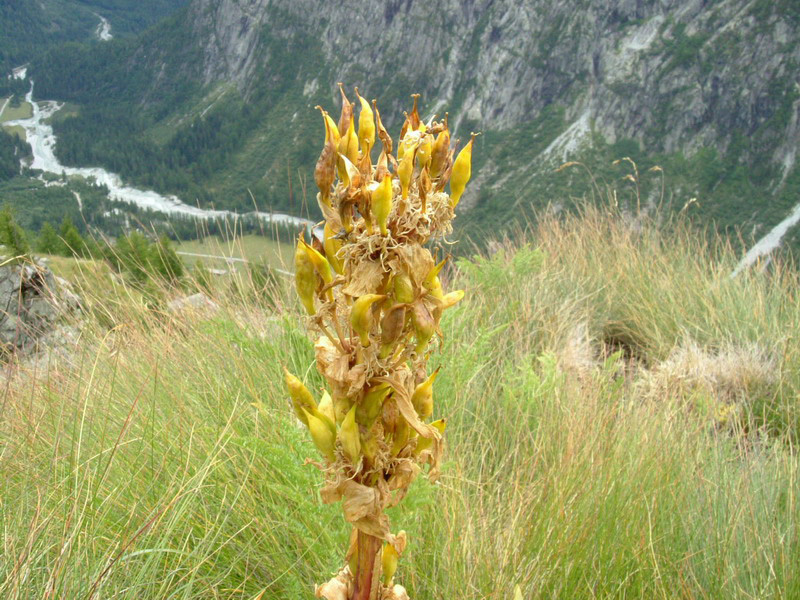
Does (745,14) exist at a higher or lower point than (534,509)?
higher

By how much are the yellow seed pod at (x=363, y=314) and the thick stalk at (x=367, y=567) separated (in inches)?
13.1

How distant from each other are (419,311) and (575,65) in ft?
392

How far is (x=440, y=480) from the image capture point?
2.13m

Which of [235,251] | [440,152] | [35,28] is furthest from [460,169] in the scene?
[35,28]

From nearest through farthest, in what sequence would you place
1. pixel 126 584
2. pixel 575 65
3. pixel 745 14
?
pixel 126 584
pixel 745 14
pixel 575 65

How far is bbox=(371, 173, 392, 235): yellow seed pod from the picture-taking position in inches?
30.4

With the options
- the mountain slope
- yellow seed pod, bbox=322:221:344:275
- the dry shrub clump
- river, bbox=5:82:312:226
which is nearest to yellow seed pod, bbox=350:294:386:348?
yellow seed pod, bbox=322:221:344:275

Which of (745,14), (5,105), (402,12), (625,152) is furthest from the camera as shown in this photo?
(5,105)

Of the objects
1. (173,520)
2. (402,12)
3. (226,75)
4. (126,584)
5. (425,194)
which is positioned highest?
(402,12)

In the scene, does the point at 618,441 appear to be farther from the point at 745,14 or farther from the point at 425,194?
the point at 745,14

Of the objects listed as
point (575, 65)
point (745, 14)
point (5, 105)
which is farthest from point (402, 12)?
point (5, 105)

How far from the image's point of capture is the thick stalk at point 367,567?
3.00 feet

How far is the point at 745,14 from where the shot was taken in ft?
272

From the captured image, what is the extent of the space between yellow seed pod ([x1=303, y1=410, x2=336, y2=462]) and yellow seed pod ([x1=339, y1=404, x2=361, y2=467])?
0.11ft
